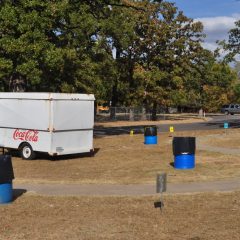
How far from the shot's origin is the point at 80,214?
33.9 feet

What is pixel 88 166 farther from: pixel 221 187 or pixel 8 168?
pixel 8 168

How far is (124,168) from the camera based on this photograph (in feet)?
57.3

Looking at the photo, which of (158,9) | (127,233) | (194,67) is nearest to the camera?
(127,233)

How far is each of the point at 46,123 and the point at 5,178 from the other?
867cm

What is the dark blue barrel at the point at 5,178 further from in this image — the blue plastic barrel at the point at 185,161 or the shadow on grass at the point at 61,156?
the shadow on grass at the point at 61,156

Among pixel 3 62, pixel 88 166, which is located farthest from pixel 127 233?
pixel 3 62

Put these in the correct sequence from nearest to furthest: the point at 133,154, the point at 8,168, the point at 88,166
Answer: the point at 8,168, the point at 88,166, the point at 133,154

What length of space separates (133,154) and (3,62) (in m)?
7.30

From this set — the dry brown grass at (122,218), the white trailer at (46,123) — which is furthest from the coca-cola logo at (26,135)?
the dry brown grass at (122,218)

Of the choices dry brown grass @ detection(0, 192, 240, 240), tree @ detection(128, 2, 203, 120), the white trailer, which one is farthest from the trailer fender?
tree @ detection(128, 2, 203, 120)

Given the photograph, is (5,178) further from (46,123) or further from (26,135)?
(26,135)

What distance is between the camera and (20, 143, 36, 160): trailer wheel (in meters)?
20.5

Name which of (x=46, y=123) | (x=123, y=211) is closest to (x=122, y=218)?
(x=123, y=211)

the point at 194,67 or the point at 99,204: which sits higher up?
the point at 194,67
